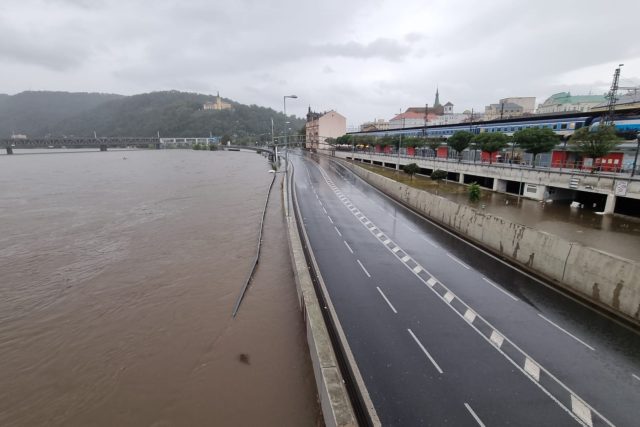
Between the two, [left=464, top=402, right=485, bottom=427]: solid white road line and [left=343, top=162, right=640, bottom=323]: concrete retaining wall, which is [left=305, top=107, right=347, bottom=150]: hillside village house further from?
[left=464, top=402, right=485, bottom=427]: solid white road line

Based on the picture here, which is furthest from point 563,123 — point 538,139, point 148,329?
point 148,329

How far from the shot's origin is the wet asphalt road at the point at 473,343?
976 cm

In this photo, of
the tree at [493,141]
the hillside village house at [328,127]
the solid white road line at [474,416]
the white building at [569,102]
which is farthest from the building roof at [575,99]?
the solid white road line at [474,416]

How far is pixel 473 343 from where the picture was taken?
12766 millimetres

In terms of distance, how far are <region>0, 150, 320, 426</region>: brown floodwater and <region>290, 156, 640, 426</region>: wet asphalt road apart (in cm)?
294

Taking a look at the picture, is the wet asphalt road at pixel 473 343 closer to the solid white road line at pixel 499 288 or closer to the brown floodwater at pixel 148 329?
the solid white road line at pixel 499 288

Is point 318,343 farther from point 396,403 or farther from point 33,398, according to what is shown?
point 33,398

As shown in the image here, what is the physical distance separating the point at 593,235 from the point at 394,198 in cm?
2177

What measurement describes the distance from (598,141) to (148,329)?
37.0 metres

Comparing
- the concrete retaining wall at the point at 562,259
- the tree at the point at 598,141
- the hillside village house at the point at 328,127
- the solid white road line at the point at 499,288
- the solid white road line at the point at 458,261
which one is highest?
the hillside village house at the point at 328,127

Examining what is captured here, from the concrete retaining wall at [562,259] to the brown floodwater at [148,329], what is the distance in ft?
46.6

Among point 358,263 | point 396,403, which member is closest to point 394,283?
point 358,263

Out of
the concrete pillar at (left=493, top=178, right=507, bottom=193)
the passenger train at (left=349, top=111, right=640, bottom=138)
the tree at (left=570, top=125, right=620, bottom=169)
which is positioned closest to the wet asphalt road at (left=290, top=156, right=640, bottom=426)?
the tree at (left=570, top=125, right=620, bottom=169)

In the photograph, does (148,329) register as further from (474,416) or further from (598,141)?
(598,141)
